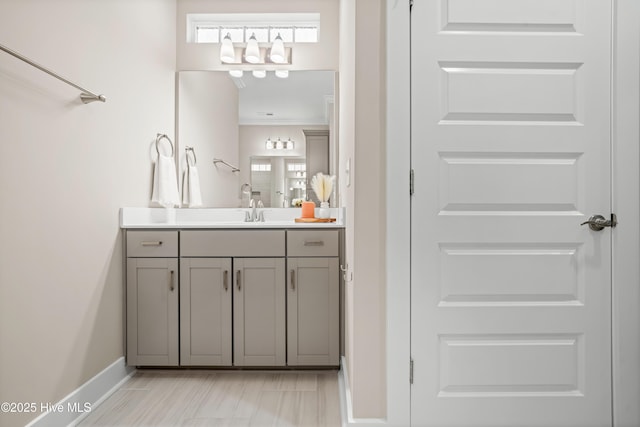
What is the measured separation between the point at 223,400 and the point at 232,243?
82cm

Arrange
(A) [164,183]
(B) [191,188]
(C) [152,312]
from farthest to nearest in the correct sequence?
(B) [191,188], (A) [164,183], (C) [152,312]

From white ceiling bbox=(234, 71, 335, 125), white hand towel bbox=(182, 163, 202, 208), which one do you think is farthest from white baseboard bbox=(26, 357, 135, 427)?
white ceiling bbox=(234, 71, 335, 125)

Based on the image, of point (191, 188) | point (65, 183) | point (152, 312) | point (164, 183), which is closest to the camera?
point (65, 183)

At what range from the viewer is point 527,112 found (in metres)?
1.60

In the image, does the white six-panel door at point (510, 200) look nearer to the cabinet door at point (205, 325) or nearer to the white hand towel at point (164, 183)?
the cabinet door at point (205, 325)

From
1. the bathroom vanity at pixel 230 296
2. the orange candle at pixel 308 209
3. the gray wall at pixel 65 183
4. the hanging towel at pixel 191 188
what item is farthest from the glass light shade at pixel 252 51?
the bathroom vanity at pixel 230 296

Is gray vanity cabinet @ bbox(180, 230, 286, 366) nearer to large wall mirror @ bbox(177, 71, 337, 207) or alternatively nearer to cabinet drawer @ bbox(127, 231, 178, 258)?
cabinet drawer @ bbox(127, 231, 178, 258)

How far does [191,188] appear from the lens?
9.53ft

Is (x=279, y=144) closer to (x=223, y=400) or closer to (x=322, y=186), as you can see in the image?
(x=322, y=186)

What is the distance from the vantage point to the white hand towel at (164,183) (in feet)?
8.61

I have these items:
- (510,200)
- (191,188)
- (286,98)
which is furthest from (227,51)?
(510,200)

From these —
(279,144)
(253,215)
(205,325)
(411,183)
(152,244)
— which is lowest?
(205,325)

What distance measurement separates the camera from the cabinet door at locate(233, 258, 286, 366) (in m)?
2.30

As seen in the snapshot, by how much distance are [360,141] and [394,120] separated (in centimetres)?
15
